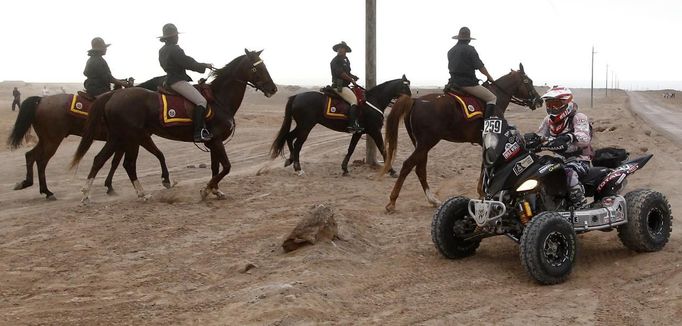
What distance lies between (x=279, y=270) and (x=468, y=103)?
550 centimetres

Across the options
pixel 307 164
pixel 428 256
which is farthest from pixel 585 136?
pixel 307 164

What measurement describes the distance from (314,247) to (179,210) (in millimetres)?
3815

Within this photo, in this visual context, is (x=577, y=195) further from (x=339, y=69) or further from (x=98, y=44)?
(x=98, y=44)

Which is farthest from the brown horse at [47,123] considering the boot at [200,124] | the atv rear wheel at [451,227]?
the atv rear wheel at [451,227]

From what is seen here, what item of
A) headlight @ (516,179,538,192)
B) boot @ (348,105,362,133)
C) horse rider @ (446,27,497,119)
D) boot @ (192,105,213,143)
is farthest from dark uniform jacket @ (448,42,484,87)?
headlight @ (516,179,538,192)

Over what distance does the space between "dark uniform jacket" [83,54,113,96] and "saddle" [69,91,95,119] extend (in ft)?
0.52

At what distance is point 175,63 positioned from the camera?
450 inches

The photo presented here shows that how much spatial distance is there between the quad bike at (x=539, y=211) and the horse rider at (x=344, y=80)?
294 inches

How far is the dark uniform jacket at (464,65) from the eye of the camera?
1123 cm

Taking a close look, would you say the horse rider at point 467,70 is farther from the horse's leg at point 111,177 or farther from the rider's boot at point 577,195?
the horse's leg at point 111,177

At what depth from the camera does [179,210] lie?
412 inches

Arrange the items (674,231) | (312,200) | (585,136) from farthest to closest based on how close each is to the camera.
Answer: (312,200) → (674,231) → (585,136)

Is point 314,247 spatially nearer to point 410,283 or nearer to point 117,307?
point 410,283

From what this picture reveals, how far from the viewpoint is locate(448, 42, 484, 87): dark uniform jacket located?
1123 centimetres
